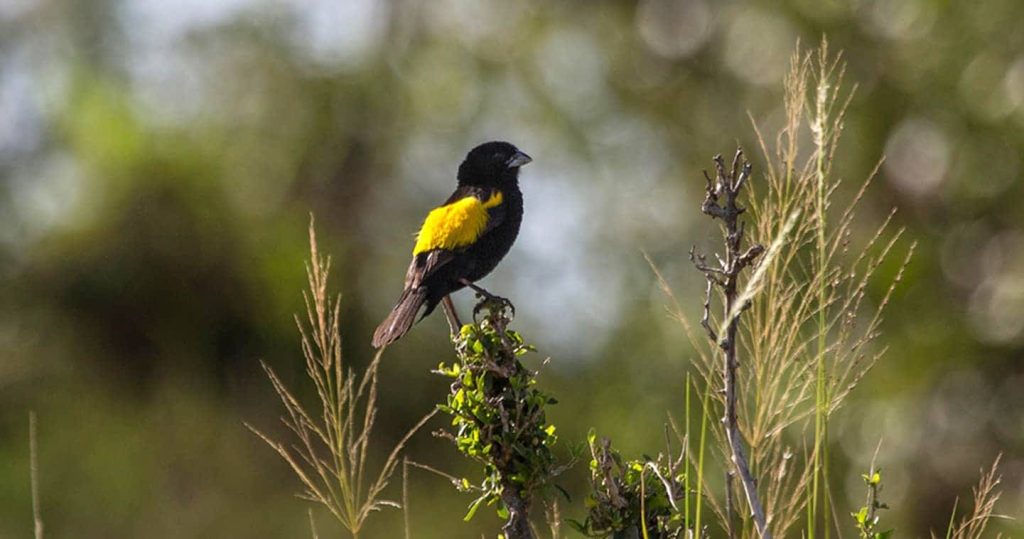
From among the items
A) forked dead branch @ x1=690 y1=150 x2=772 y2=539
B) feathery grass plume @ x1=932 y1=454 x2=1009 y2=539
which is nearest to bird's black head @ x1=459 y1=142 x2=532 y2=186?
feathery grass plume @ x1=932 y1=454 x2=1009 y2=539

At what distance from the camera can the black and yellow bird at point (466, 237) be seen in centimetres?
453

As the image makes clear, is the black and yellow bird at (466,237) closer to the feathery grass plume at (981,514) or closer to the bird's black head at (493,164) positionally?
the bird's black head at (493,164)

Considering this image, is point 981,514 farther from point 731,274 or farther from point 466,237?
point 466,237

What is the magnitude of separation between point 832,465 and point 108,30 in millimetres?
6869

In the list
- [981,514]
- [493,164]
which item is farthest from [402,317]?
[981,514]

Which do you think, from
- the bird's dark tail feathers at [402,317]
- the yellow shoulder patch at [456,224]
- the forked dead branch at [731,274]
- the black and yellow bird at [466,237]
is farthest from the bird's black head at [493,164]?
the forked dead branch at [731,274]

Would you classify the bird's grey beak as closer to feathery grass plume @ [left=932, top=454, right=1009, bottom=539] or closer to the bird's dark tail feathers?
the bird's dark tail feathers

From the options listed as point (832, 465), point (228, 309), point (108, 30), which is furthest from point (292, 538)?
point (108, 30)

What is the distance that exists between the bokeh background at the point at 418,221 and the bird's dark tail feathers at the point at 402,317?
165 inches

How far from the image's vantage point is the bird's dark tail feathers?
4270 millimetres

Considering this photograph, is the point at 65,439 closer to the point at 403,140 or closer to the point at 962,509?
the point at 403,140

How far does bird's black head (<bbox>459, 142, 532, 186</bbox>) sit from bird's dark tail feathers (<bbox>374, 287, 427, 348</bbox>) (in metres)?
0.76

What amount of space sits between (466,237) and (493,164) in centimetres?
63

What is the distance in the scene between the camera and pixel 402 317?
4.42m
